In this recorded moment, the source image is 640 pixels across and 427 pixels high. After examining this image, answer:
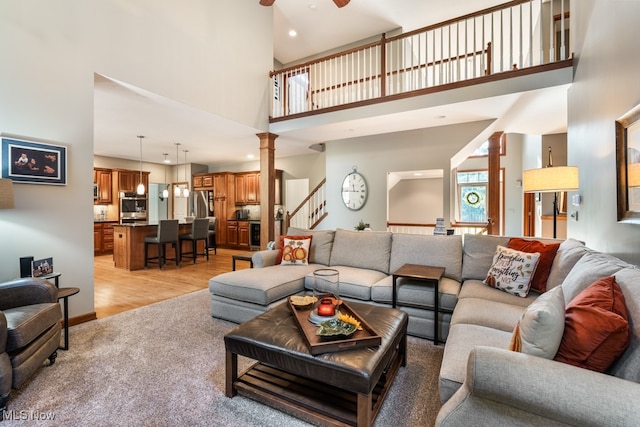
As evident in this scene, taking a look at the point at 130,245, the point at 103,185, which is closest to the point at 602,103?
the point at 130,245

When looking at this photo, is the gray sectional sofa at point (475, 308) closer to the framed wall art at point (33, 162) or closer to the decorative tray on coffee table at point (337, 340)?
the decorative tray on coffee table at point (337, 340)

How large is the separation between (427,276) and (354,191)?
412 cm

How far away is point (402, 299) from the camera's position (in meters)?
2.70

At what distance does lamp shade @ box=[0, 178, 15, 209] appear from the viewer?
2.19 m

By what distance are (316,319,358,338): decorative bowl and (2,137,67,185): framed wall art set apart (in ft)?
9.66

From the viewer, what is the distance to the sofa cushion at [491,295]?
230cm

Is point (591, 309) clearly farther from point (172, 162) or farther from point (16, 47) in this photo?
point (172, 162)

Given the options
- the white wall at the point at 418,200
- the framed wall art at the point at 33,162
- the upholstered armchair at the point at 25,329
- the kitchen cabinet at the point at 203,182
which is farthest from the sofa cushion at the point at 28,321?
the white wall at the point at 418,200

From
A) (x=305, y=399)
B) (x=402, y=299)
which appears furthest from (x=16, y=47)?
(x=402, y=299)

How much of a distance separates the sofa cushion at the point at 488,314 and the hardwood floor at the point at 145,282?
11.6 ft

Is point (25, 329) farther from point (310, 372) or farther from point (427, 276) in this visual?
point (427, 276)

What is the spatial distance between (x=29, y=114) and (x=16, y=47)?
1.85ft

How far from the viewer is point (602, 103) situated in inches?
95.3

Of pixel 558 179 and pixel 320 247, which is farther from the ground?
Result: pixel 558 179
